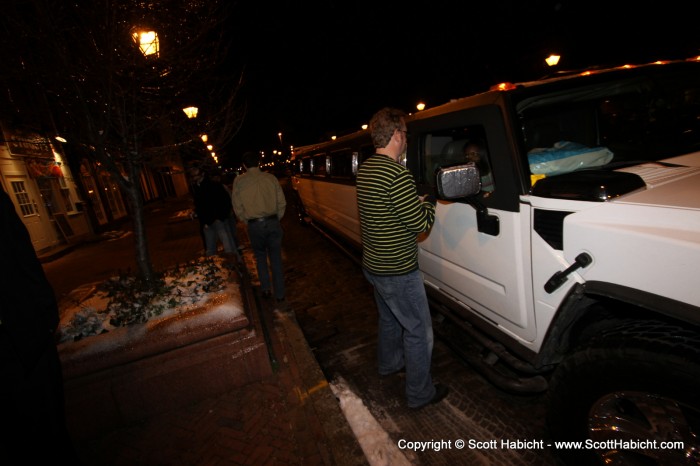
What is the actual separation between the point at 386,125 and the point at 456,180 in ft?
1.99

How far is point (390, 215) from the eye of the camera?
232 centimetres

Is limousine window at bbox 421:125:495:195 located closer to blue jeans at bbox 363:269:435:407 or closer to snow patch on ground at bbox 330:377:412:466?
blue jeans at bbox 363:269:435:407

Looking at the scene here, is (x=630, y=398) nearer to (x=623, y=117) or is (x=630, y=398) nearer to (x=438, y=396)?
(x=438, y=396)

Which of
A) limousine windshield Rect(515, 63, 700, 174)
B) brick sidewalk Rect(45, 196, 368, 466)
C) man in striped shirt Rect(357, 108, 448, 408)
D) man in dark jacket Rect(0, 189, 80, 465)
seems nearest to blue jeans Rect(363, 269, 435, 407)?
man in striped shirt Rect(357, 108, 448, 408)

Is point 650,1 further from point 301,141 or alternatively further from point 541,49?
point 301,141

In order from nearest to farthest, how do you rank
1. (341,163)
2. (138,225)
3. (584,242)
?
(584,242), (138,225), (341,163)

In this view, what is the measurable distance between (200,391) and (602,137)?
152 inches

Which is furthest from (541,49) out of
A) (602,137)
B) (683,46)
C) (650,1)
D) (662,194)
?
(662,194)

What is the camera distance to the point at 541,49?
20734 mm

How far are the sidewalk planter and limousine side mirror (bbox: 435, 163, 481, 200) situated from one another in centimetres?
207

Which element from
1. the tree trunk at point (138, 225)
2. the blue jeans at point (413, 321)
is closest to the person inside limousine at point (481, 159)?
the blue jeans at point (413, 321)

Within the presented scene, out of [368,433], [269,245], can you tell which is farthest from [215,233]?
[368,433]

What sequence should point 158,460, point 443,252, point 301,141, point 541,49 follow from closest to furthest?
point 158,460
point 443,252
point 541,49
point 301,141

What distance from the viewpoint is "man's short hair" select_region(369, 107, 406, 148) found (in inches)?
90.2
